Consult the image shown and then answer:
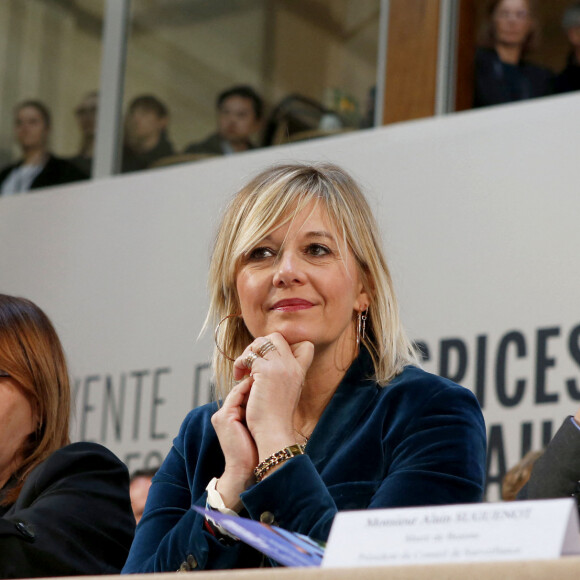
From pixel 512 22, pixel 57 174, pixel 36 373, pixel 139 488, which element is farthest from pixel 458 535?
pixel 57 174

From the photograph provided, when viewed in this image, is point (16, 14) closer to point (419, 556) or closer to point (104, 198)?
point (104, 198)

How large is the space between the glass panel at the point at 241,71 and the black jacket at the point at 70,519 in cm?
333

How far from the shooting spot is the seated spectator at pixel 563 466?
1.83 metres

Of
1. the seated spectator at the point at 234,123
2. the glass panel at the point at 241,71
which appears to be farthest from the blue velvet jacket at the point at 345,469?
the seated spectator at the point at 234,123

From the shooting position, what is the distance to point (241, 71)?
5.92 metres

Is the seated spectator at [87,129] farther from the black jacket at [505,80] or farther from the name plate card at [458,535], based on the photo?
the name plate card at [458,535]

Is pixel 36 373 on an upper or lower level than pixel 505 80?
lower

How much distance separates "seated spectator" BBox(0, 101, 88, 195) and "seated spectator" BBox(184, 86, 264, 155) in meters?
0.83

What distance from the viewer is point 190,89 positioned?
6.04 meters

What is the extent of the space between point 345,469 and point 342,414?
12 cm

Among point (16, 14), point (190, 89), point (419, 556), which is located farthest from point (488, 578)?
point (16, 14)

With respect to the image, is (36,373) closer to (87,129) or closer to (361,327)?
(361,327)

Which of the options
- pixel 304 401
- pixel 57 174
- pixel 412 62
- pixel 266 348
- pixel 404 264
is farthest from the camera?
pixel 57 174

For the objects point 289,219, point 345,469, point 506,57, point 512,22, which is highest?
point 512,22
